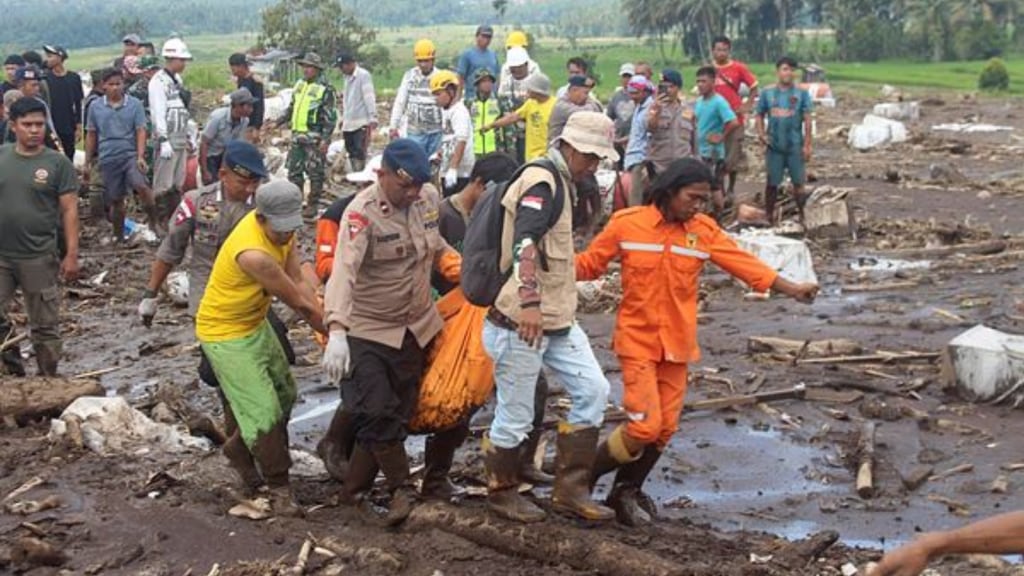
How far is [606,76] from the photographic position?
63.6 meters

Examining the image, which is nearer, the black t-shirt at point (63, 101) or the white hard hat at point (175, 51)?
the white hard hat at point (175, 51)

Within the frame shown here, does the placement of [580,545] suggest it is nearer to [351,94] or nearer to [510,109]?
[510,109]

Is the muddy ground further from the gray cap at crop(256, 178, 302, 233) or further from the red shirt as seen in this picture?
the red shirt

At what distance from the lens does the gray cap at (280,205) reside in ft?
21.1

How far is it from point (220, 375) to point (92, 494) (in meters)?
1.04

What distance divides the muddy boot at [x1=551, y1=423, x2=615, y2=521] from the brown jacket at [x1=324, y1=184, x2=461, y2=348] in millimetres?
828

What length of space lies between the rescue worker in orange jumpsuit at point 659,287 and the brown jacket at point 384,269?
792 mm

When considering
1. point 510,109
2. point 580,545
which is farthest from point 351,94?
point 580,545

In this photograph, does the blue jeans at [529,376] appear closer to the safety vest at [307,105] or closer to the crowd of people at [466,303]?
the crowd of people at [466,303]

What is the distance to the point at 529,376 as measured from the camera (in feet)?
20.8

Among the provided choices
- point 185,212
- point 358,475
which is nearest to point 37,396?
point 185,212

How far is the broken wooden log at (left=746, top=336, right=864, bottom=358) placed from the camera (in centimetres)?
1007

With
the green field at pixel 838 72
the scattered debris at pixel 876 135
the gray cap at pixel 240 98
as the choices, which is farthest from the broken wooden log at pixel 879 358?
the green field at pixel 838 72

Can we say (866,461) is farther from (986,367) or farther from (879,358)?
(879,358)
